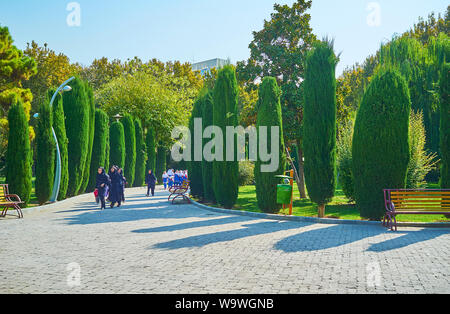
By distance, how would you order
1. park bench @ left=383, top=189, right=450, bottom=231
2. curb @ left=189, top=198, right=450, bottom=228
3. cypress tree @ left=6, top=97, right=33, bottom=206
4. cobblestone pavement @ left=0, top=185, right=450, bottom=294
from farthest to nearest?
cypress tree @ left=6, top=97, right=33, bottom=206 → curb @ left=189, top=198, right=450, bottom=228 → park bench @ left=383, top=189, right=450, bottom=231 → cobblestone pavement @ left=0, top=185, right=450, bottom=294

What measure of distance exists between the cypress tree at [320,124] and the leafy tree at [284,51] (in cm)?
766

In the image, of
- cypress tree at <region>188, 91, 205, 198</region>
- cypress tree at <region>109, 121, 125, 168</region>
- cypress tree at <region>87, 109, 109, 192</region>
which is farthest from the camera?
cypress tree at <region>109, 121, 125, 168</region>

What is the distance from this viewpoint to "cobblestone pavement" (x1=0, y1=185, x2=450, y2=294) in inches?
218

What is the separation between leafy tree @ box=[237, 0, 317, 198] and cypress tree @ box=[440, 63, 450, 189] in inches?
377

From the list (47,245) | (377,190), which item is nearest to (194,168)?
(377,190)

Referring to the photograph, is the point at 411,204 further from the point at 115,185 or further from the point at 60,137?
the point at 60,137

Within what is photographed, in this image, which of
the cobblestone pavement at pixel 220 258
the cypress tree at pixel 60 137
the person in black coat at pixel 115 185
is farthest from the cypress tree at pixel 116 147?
the cobblestone pavement at pixel 220 258

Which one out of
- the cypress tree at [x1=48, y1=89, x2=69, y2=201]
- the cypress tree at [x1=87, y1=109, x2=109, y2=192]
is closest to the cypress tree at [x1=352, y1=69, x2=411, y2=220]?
the cypress tree at [x1=48, y1=89, x2=69, y2=201]

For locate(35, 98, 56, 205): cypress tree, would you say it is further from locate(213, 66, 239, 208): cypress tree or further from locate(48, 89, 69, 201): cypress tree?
locate(213, 66, 239, 208): cypress tree

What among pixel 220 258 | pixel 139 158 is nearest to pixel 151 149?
pixel 139 158

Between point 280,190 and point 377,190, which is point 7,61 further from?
point 377,190

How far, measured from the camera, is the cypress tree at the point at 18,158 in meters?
15.6

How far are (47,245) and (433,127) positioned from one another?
27.9m

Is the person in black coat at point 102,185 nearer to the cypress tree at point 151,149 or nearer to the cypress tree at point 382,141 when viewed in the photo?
the cypress tree at point 382,141
